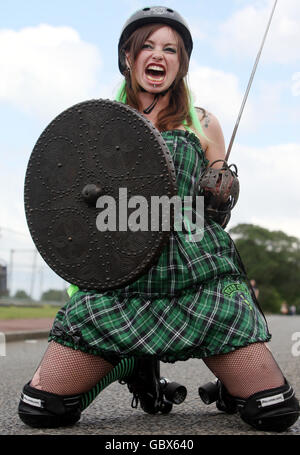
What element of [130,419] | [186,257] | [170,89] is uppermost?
[170,89]

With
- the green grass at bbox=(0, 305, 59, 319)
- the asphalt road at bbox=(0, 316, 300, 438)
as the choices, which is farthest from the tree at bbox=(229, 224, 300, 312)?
the asphalt road at bbox=(0, 316, 300, 438)

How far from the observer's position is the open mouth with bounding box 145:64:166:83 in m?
3.39

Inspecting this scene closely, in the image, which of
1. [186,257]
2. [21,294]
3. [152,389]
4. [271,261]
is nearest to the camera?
[186,257]

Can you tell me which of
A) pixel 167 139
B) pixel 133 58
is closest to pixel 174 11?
pixel 133 58

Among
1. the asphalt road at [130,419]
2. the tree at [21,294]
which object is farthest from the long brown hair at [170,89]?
the tree at [21,294]

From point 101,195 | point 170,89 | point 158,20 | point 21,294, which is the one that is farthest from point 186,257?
point 21,294

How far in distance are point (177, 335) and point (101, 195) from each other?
0.67 metres

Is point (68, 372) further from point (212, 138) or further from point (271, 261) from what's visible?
point (271, 261)

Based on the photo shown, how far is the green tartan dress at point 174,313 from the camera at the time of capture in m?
2.85

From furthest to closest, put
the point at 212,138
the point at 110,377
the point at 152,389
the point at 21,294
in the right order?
the point at 21,294, the point at 212,138, the point at 152,389, the point at 110,377

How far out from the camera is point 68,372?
9.48 feet

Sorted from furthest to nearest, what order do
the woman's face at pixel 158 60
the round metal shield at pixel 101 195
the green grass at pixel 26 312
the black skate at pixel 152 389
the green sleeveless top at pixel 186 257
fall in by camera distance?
the green grass at pixel 26 312
the woman's face at pixel 158 60
the black skate at pixel 152 389
the green sleeveless top at pixel 186 257
the round metal shield at pixel 101 195

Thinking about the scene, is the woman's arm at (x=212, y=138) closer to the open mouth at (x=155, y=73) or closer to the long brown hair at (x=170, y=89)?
the long brown hair at (x=170, y=89)

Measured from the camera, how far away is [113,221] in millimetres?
2781
